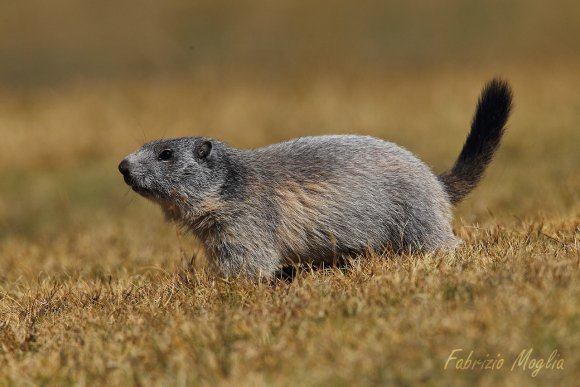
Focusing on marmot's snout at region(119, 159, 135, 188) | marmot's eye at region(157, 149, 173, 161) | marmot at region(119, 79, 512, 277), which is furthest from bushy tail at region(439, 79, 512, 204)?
marmot's snout at region(119, 159, 135, 188)

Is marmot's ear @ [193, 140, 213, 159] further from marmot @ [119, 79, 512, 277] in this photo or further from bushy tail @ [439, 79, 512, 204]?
bushy tail @ [439, 79, 512, 204]

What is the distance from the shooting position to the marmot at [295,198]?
6.06 meters

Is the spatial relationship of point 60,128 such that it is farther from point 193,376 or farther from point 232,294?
point 193,376

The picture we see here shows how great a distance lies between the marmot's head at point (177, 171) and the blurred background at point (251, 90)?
5.44 feet

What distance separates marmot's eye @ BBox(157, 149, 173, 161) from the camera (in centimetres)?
641

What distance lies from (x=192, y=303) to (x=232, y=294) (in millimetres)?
268

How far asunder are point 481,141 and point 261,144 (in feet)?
26.7

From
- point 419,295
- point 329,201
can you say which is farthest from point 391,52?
Result: point 419,295

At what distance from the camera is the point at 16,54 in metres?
24.1
